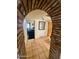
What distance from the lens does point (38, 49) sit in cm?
105

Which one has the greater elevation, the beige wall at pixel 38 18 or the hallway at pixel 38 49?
the beige wall at pixel 38 18

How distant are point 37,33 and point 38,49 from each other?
16 centimetres

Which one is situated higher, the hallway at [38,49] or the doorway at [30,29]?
the doorway at [30,29]

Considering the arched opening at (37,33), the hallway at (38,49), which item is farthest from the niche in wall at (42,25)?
the hallway at (38,49)

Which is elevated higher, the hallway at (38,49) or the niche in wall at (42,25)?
the niche in wall at (42,25)

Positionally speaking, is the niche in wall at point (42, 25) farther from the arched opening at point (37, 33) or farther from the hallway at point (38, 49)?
the hallway at point (38, 49)

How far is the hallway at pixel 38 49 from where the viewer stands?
100 cm

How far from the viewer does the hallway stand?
1.00 metres

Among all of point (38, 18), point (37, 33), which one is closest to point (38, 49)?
point (37, 33)

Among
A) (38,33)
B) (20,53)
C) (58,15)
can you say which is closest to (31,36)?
(38,33)

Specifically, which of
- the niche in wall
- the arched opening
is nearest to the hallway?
the arched opening
